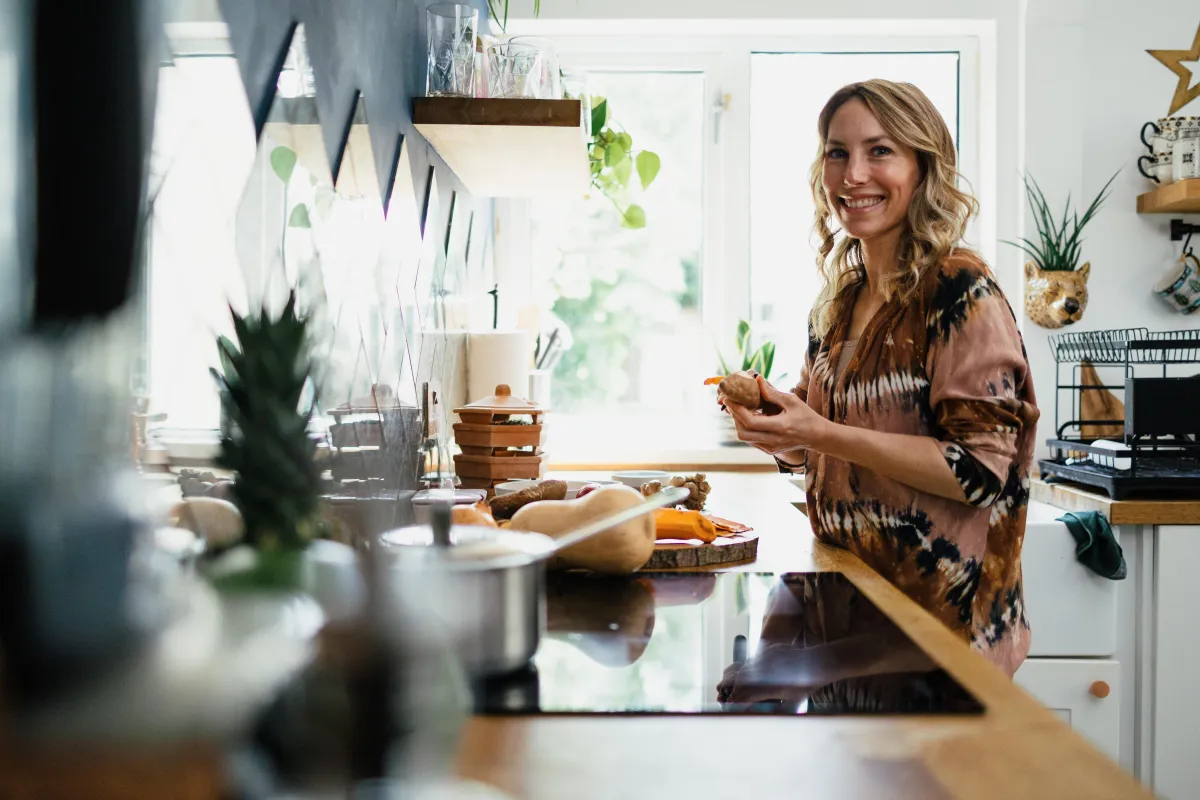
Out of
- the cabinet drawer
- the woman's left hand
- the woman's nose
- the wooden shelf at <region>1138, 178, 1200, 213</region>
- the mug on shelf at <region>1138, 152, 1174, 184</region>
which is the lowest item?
the cabinet drawer

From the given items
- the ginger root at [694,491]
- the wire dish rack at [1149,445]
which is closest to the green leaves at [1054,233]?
the wire dish rack at [1149,445]

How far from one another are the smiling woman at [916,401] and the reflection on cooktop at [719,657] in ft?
0.99

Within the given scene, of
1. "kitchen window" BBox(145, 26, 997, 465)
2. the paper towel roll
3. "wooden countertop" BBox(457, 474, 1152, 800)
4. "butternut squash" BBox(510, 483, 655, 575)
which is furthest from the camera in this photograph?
"kitchen window" BBox(145, 26, 997, 465)

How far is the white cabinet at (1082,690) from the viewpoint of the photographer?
Result: 2.15 meters

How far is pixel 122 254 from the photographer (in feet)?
1.58

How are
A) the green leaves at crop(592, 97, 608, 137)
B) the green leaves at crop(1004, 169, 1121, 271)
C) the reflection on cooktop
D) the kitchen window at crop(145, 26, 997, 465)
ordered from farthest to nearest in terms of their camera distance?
1. the kitchen window at crop(145, 26, 997, 465)
2. the green leaves at crop(1004, 169, 1121, 271)
3. the green leaves at crop(592, 97, 608, 137)
4. the reflection on cooktop

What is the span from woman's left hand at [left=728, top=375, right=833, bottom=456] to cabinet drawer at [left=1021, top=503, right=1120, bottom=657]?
108cm

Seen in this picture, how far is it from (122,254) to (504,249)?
2.67 metres

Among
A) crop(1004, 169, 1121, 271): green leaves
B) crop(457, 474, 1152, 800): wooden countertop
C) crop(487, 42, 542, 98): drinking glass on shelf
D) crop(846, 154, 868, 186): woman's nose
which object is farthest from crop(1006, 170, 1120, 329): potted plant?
crop(457, 474, 1152, 800): wooden countertop

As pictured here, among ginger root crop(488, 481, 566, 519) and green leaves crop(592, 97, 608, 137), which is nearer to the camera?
ginger root crop(488, 481, 566, 519)

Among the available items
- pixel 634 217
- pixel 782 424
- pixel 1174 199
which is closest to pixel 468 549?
pixel 782 424

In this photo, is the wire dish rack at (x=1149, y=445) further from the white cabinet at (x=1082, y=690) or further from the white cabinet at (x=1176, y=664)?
the white cabinet at (x=1082, y=690)

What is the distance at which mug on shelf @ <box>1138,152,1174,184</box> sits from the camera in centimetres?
286

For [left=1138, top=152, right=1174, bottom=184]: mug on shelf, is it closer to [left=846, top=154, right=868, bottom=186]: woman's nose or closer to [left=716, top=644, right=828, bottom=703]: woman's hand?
[left=846, top=154, right=868, bottom=186]: woman's nose
